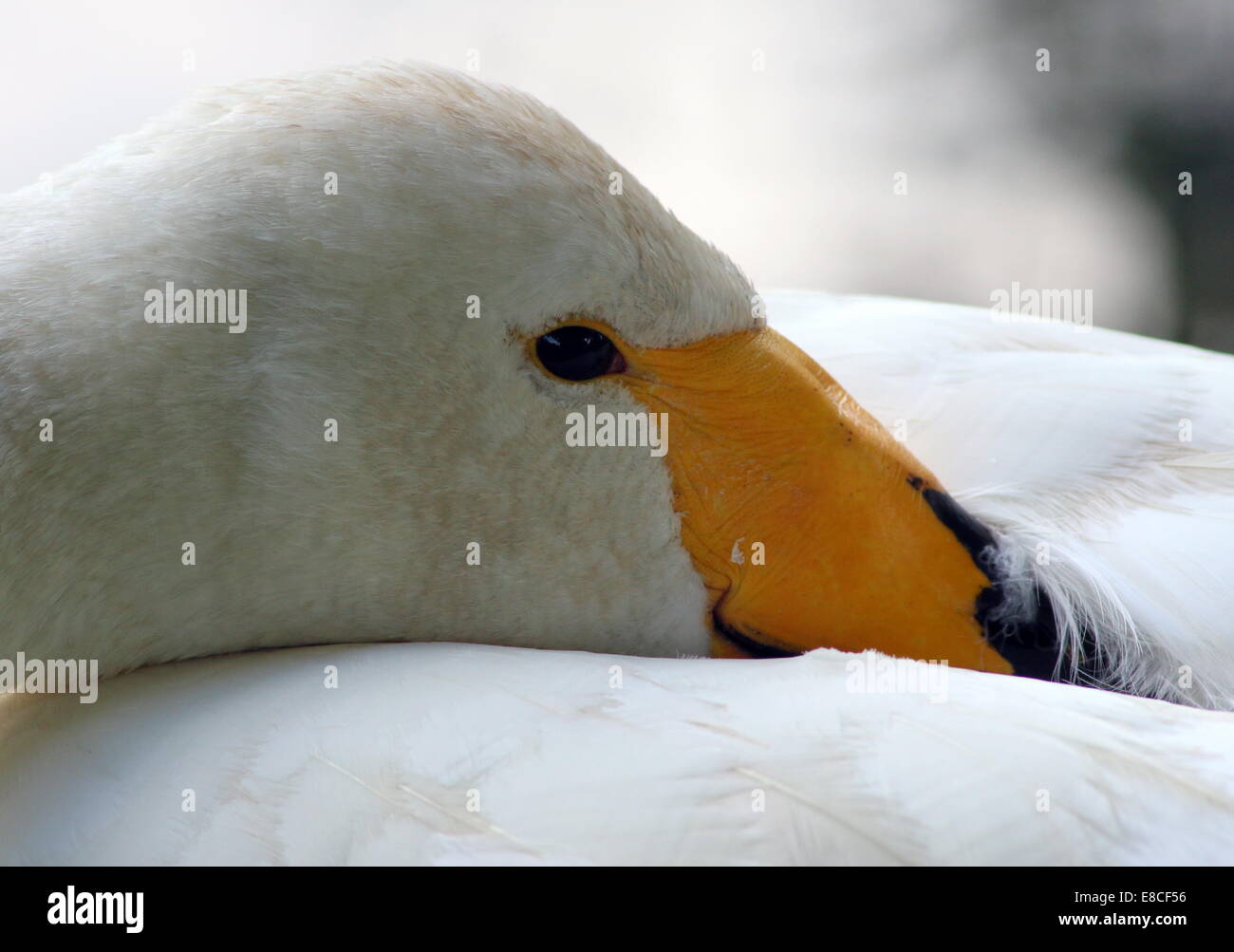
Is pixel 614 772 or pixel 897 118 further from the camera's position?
pixel 897 118

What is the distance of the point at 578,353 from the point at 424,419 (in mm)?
228

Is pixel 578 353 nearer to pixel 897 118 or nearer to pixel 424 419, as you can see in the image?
pixel 424 419

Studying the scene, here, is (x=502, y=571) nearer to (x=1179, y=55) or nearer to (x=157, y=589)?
(x=157, y=589)

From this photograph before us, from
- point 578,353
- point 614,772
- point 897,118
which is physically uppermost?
point 897,118

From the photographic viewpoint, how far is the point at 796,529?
76.2 inches

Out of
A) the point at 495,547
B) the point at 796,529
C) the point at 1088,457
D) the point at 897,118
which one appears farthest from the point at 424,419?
the point at 897,118

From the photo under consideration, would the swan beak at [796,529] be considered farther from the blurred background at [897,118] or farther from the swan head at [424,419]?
the blurred background at [897,118]

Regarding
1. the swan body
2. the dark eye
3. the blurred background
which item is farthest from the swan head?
the blurred background

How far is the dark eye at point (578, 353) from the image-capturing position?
6.07 ft

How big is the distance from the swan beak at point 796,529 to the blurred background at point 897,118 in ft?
12.6

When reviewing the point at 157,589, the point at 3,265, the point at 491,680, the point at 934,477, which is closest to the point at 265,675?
the point at 157,589

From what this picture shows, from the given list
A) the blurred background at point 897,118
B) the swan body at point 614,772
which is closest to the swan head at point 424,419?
the swan body at point 614,772

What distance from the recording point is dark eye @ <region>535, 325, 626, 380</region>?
1849 millimetres

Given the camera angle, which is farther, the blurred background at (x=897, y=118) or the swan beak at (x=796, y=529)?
the blurred background at (x=897, y=118)
